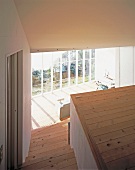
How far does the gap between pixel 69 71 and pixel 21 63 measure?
29.1 feet


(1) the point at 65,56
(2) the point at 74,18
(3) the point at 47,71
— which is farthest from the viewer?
(1) the point at 65,56

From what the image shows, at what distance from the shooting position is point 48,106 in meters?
9.24

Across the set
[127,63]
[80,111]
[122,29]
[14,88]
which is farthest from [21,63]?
[127,63]

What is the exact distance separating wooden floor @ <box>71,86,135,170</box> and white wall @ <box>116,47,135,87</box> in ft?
6.23

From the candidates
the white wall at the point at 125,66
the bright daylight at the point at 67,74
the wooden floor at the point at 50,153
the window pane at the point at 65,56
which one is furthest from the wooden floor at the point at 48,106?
the white wall at the point at 125,66

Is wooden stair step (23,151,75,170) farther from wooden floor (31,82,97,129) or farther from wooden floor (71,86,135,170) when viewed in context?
wooden floor (31,82,97,129)

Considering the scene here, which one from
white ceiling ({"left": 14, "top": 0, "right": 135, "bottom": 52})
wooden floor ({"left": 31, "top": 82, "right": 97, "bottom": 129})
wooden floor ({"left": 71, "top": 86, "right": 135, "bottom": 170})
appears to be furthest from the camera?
wooden floor ({"left": 31, "top": 82, "right": 97, "bottom": 129})

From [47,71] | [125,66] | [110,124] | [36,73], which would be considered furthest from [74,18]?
[47,71]

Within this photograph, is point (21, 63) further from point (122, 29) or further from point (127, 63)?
point (127, 63)

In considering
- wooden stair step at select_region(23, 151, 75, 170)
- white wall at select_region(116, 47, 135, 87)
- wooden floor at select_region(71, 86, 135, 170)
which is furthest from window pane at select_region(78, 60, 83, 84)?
wooden stair step at select_region(23, 151, 75, 170)

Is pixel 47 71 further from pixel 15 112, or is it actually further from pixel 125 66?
pixel 15 112

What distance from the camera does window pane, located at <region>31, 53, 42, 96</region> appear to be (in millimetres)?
10305

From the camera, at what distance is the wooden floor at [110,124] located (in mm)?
1678

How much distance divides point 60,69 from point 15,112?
8.65m
